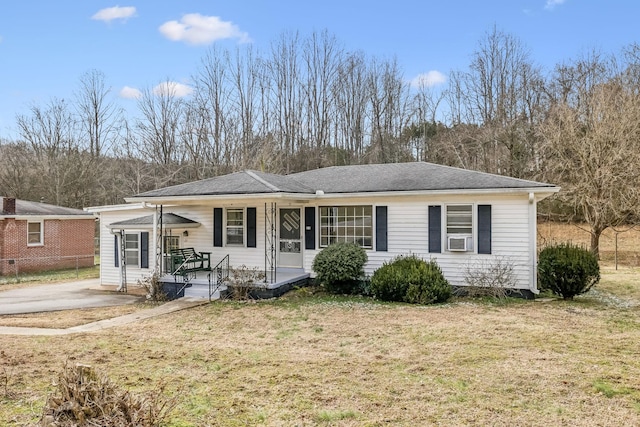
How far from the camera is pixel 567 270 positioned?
36.6ft

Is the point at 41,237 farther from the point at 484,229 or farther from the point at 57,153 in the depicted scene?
the point at 484,229

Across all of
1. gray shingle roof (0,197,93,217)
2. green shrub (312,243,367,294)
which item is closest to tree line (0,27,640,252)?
gray shingle roof (0,197,93,217)

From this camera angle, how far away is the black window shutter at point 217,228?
14.3m

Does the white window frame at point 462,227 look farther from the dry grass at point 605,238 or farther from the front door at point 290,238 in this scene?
the dry grass at point 605,238

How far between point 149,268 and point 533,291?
11.6m

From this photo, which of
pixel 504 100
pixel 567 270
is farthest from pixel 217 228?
pixel 504 100

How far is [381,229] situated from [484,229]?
2799 millimetres

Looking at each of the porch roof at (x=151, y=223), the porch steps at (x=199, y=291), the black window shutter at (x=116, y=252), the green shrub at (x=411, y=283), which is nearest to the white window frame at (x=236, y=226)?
the porch roof at (x=151, y=223)

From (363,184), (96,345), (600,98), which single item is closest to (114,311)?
(96,345)

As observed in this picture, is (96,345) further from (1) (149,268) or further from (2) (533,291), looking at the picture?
(2) (533,291)

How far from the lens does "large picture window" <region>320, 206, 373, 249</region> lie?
13.2 meters

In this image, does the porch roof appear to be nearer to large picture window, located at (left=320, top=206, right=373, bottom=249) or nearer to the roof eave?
the roof eave

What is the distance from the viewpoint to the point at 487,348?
6.96 metres

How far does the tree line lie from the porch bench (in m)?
13.3
